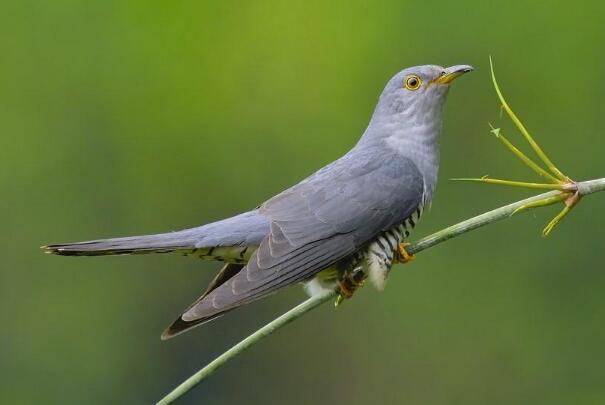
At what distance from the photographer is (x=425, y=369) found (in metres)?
10.6

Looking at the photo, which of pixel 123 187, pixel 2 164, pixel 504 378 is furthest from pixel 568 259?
pixel 2 164

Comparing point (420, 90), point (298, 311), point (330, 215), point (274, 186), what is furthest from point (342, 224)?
point (274, 186)

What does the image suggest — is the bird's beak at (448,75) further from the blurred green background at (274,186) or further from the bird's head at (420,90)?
the blurred green background at (274,186)

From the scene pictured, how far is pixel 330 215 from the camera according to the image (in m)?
3.71

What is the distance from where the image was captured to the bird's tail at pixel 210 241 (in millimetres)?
3260

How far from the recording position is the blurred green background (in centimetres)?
1017

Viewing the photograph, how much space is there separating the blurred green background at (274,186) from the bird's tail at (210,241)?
545 cm

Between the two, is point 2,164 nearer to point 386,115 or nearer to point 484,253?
point 484,253

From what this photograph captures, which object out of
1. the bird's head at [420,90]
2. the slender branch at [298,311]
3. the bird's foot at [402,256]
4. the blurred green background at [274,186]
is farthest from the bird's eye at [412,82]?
the blurred green background at [274,186]

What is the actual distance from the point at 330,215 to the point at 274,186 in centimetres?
819

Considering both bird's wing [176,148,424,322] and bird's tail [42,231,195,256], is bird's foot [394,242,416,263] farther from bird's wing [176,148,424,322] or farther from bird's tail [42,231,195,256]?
bird's tail [42,231,195,256]

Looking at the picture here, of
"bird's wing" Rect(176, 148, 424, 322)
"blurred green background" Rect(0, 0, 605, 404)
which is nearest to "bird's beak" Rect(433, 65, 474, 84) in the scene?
"bird's wing" Rect(176, 148, 424, 322)

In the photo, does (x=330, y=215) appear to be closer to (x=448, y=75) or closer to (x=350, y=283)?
(x=350, y=283)

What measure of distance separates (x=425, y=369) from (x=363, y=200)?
7044 millimetres
